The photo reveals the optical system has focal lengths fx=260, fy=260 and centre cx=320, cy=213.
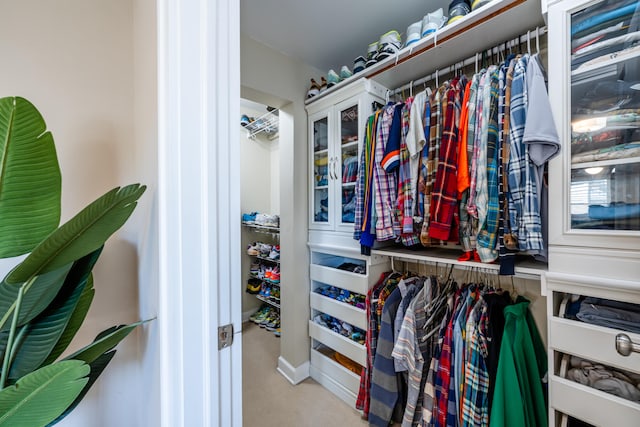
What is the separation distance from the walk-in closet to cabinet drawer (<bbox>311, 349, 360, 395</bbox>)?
0.6 inches

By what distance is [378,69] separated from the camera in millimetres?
1583

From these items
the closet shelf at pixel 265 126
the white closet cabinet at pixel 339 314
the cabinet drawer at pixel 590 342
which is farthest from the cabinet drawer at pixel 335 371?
the closet shelf at pixel 265 126

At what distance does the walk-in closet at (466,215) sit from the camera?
35.3 inches

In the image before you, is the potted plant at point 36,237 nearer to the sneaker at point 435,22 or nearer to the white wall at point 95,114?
the white wall at point 95,114

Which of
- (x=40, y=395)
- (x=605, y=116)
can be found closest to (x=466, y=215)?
(x=605, y=116)

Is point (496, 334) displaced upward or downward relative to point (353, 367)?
upward

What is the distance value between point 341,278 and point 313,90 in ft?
4.66

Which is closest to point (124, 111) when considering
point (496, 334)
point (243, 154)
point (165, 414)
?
point (165, 414)

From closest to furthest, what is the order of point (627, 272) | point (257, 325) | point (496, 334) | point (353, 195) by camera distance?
point (627, 272) < point (496, 334) < point (353, 195) < point (257, 325)

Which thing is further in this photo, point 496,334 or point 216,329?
point 496,334

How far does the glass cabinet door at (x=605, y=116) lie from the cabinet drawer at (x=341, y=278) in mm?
1056

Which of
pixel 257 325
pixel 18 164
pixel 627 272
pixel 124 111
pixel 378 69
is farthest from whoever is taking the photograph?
pixel 257 325

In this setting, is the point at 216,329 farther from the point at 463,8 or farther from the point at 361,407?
the point at 463,8

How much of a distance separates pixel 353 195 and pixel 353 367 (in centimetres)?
121
